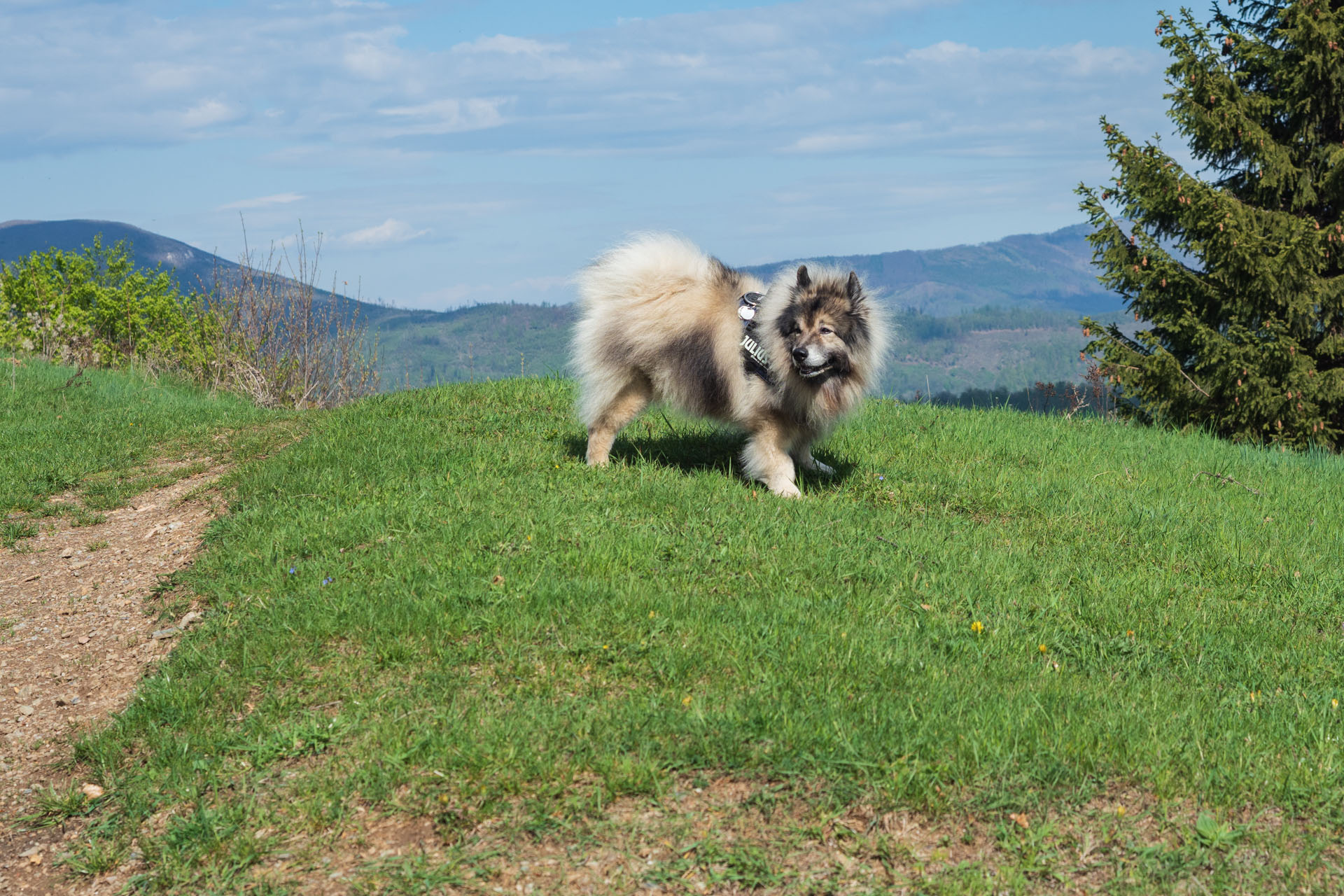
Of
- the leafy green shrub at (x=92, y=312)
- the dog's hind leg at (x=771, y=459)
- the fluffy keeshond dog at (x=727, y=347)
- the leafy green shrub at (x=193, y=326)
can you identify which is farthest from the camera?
the leafy green shrub at (x=92, y=312)

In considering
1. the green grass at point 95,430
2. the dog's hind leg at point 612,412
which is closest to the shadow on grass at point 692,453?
the dog's hind leg at point 612,412

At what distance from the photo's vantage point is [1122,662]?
504cm

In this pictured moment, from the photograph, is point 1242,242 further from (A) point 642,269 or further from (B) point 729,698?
(B) point 729,698

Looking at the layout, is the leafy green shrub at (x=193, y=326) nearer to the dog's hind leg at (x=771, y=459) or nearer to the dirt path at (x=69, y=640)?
the dirt path at (x=69, y=640)

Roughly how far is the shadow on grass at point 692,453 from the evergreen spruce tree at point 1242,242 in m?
8.16

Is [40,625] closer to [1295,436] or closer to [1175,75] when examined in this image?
[1295,436]

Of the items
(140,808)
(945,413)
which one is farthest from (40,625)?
(945,413)

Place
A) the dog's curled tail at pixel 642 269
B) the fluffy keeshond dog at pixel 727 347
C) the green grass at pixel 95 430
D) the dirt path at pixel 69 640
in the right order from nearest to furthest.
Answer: the dirt path at pixel 69 640
the fluffy keeshond dog at pixel 727 347
the dog's curled tail at pixel 642 269
the green grass at pixel 95 430

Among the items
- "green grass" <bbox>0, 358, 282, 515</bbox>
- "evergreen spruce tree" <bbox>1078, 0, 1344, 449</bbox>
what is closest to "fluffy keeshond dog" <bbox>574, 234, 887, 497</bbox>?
"green grass" <bbox>0, 358, 282, 515</bbox>

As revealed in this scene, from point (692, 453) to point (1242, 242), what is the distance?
9948 millimetres

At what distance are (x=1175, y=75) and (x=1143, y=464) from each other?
9166mm

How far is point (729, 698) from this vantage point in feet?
13.9

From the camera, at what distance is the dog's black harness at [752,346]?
7.50 meters

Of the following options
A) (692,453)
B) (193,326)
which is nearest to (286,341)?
(193,326)
